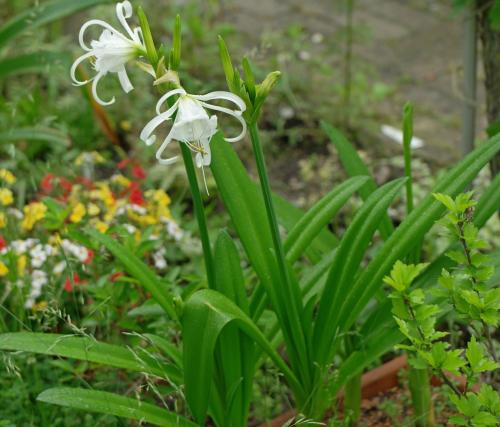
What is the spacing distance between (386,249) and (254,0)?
3.90m

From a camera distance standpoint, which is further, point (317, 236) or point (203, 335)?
point (317, 236)

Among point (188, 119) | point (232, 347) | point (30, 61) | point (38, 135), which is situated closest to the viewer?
point (188, 119)

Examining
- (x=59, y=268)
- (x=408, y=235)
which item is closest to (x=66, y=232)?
(x=59, y=268)

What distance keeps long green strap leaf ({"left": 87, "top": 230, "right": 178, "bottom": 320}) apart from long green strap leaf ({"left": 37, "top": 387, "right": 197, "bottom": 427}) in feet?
0.70

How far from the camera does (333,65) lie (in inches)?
194

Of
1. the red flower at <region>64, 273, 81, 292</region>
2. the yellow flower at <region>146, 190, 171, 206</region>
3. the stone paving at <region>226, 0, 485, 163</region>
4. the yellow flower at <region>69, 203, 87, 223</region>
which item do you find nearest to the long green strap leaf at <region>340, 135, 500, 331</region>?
the red flower at <region>64, 273, 81, 292</region>

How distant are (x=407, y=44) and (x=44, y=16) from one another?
2.39 meters

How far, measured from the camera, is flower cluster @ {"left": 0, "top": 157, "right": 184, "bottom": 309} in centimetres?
262

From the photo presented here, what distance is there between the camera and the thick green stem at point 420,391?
229 cm

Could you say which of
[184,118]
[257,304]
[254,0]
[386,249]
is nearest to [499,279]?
[386,249]

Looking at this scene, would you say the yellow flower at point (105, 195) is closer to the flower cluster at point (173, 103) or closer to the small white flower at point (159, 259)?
the small white flower at point (159, 259)

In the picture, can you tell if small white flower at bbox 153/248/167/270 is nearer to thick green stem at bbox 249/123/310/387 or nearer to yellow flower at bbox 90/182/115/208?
yellow flower at bbox 90/182/115/208

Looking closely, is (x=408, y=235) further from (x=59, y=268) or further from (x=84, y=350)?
(x=59, y=268)

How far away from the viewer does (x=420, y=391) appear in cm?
231
